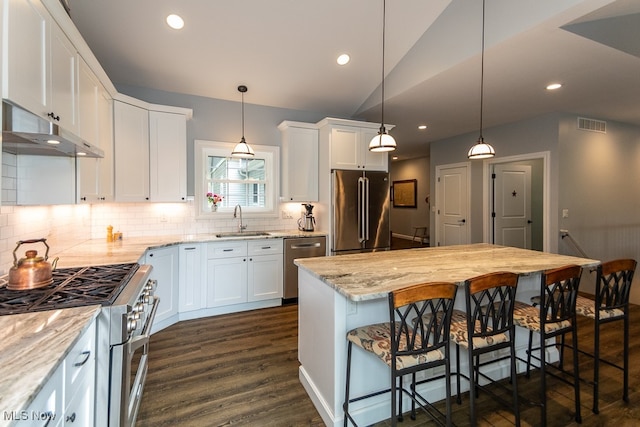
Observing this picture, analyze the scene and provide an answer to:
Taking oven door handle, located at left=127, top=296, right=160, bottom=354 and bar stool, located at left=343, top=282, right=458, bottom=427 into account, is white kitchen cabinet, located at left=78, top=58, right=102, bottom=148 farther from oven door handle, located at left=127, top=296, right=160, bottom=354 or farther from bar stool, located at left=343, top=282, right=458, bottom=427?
bar stool, located at left=343, top=282, right=458, bottom=427

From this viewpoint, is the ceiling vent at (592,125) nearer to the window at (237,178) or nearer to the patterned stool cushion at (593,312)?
the patterned stool cushion at (593,312)

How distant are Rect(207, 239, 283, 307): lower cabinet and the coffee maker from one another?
2.22 feet

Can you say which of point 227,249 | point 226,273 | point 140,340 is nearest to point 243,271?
point 226,273

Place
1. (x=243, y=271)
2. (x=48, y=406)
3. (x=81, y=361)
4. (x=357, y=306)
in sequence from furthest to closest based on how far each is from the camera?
(x=243, y=271)
(x=357, y=306)
(x=81, y=361)
(x=48, y=406)

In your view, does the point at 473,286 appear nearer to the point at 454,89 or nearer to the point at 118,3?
the point at 454,89

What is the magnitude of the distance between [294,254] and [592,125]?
4.94m

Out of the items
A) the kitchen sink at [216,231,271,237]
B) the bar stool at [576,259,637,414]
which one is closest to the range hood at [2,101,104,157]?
the kitchen sink at [216,231,271,237]

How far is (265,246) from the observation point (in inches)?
152

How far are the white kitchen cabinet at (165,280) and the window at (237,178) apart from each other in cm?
98

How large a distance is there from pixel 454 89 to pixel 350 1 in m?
1.55

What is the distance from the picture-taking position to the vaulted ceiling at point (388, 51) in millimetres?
2559

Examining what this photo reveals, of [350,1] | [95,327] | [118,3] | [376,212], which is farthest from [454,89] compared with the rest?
[95,327]

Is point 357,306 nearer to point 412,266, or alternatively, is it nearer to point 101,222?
point 412,266

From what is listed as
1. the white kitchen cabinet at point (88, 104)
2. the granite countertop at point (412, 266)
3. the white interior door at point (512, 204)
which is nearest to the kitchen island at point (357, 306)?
the granite countertop at point (412, 266)
